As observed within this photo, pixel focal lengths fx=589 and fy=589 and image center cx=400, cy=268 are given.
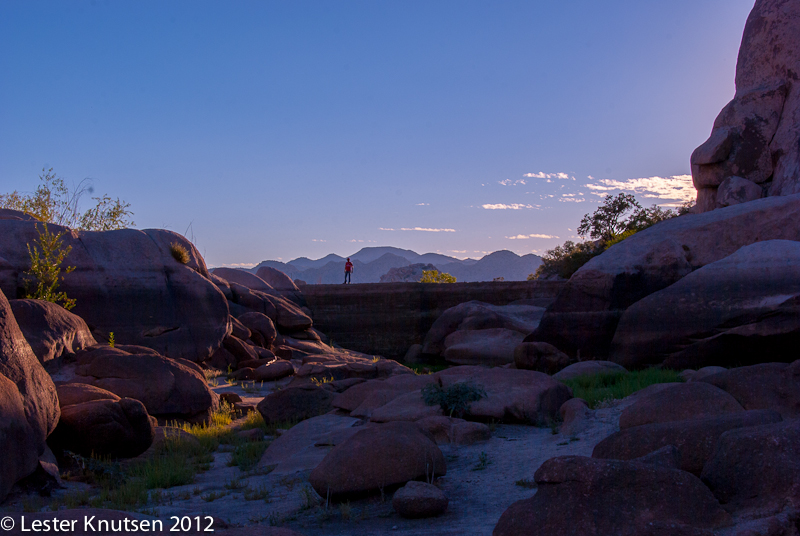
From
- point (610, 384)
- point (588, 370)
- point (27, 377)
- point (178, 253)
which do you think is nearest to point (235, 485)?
point (27, 377)

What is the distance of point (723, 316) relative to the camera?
40.4 feet

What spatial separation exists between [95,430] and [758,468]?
6.35m

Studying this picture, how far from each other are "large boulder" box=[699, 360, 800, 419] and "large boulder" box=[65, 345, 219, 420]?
23.4ft

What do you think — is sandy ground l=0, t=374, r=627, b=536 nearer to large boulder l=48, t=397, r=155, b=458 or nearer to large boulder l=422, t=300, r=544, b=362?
large boulder l=48, t=397, r=155, b=458

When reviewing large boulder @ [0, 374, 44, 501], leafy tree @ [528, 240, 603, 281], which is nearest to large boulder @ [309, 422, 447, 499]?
large boulder @ [0, 374, 44, 501]

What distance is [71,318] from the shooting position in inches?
366

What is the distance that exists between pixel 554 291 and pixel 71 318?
19.4 metres

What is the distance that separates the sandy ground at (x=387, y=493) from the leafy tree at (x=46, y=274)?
7181 mm

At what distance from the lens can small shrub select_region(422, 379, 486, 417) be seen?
7.56m

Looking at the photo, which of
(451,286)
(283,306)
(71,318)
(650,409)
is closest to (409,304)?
(451,286)

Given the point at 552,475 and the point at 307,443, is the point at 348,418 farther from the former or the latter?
the point at 552,475

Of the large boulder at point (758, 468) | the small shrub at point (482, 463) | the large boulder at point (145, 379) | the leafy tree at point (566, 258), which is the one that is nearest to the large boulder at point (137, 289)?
the large boulder at point (145, 379)

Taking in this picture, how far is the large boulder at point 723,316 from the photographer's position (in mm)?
11656

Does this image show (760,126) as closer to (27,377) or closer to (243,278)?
(243,278)
